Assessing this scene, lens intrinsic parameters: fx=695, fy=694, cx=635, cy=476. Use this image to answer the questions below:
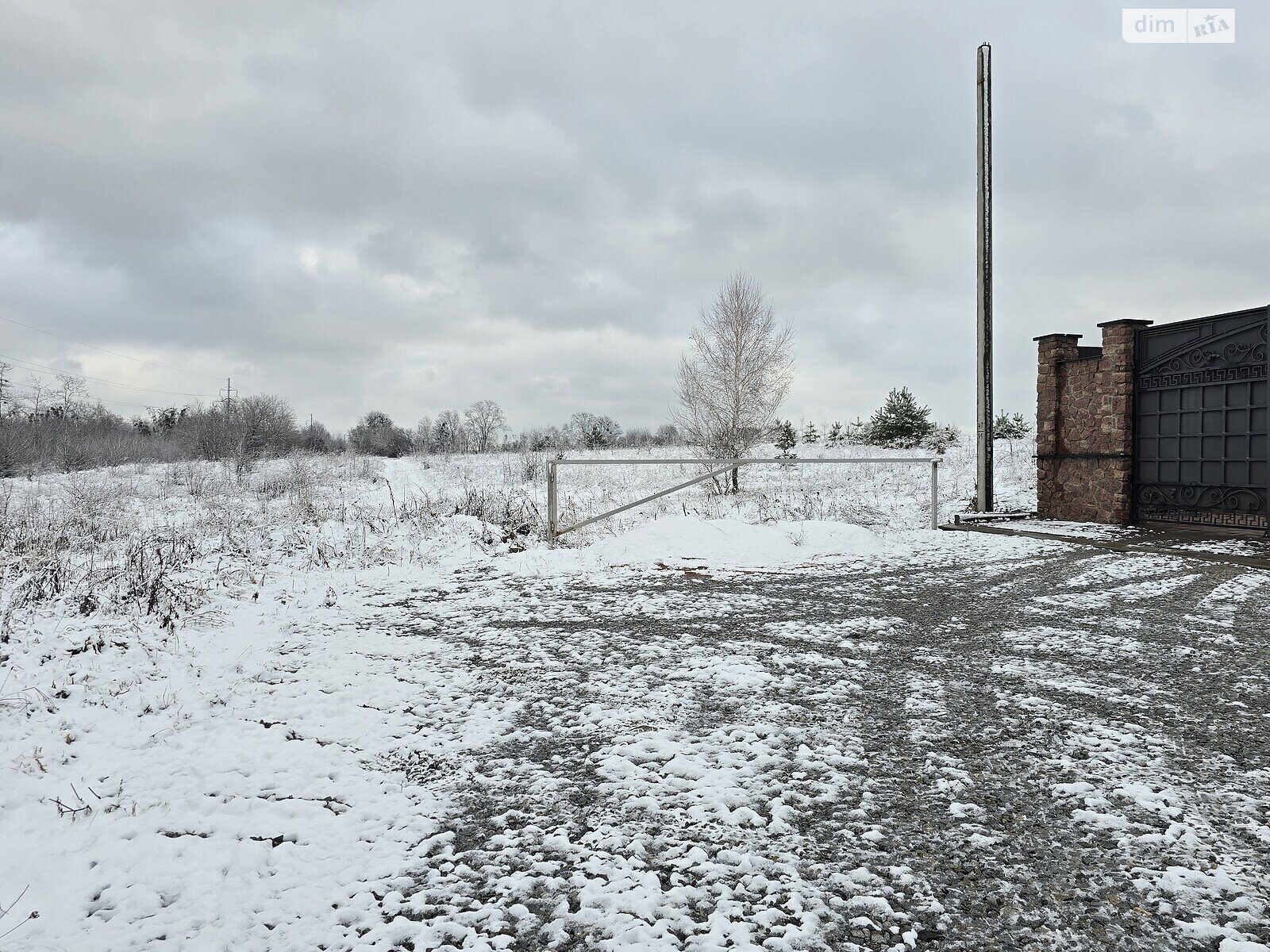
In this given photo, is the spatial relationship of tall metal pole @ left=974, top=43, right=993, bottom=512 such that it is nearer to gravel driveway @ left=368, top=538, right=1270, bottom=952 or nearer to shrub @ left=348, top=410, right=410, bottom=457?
gravel driveway @ left=368, top=538, right=1270, bottom=952

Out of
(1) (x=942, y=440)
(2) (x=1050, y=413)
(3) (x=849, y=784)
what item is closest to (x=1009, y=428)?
(1) (x=942, y=440)

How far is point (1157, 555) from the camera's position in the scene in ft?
27.1

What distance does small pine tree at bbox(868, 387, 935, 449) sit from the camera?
2306cm

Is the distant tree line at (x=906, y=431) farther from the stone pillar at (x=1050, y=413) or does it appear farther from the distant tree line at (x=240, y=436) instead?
the stone pillar at (x=1050, y=413)

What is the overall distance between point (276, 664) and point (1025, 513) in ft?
40.5

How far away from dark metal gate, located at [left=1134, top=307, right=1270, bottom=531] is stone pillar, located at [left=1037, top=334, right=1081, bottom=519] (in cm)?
125

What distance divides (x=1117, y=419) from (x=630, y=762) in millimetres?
11407

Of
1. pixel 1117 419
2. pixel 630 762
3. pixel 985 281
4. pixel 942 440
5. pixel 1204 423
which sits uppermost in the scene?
pixel 985 281

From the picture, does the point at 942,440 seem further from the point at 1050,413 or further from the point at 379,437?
the point at 379,437

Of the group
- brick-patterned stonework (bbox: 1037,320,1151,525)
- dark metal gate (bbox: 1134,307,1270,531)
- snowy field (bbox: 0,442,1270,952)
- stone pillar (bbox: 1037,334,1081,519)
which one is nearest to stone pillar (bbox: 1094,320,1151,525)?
brick-patterned stonework (bbox: 1037,320,1151,525)

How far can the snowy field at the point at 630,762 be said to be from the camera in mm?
1994

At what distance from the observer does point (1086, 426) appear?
11.6 m

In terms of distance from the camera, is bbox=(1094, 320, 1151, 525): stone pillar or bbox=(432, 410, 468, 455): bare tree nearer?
bbox=(1094, 320, 1151, 525): stone pillar

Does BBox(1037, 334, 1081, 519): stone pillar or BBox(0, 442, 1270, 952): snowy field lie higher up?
BBox(1037, 334, 1081, 519): stone pillar
